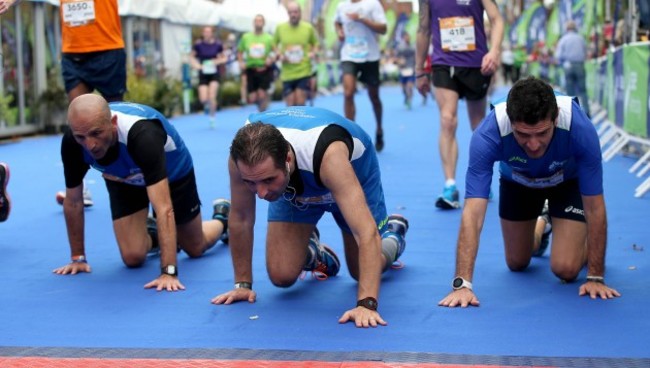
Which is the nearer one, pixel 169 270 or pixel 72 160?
pixel 169 270

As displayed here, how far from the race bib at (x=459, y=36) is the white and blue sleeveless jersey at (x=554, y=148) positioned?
12.3 ft

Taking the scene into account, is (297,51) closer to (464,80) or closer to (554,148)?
(464,80)

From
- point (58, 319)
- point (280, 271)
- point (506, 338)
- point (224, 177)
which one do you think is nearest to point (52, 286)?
point (58, 319)

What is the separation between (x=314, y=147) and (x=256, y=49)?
49.7ft

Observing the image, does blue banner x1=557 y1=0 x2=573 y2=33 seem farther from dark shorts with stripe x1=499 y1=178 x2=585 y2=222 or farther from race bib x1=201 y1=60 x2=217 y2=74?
dark shorts with stripe x1=499 y1=178 x2=585 y2=222

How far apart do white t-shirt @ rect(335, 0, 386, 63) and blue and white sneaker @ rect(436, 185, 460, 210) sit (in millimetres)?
4959

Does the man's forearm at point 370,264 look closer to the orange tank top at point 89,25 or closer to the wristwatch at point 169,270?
the wristwatch at point 169,270

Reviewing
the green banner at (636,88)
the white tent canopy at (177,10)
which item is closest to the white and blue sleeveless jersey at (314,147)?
the green banner at (636,88)

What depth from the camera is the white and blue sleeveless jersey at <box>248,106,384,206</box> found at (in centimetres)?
460

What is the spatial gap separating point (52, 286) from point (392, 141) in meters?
10.00

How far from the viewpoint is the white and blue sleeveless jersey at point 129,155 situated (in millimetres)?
5637

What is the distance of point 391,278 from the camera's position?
5.76 metres

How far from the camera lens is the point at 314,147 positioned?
457 centimetres

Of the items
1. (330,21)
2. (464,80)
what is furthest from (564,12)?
(464,80)
